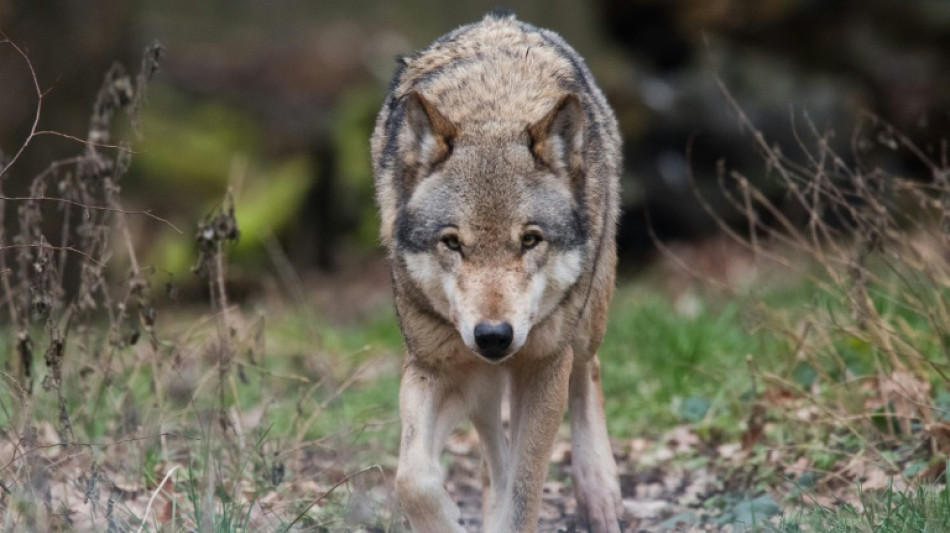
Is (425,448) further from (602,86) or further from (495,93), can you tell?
(602,86)

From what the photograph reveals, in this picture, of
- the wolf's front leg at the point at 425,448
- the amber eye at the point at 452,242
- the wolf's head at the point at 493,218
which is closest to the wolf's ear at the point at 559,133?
the wolf's head at the point at 493,218

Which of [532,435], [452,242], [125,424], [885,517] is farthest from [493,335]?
[125,424]

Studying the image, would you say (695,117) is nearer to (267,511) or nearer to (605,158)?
(605,158)

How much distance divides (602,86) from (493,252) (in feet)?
32.5

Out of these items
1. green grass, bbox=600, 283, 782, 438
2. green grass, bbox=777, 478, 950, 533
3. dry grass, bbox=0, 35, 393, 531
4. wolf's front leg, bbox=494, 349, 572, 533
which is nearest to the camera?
green grass, bbox=777, 478, 950, 533

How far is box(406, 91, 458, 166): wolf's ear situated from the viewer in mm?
4980

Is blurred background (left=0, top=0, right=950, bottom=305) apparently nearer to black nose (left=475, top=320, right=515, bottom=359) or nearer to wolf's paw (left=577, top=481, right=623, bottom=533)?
wolf's paw (left=577, top=481, right=623, bottom=533)

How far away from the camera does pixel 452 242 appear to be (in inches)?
189

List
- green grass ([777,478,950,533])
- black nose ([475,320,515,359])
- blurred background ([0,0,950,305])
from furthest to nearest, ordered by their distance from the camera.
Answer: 1. blurred background ([0,0,950,305])
2. black nose ([475,320,515,359])
3. green grass ([777,478,950,533])

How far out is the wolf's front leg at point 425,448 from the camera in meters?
4.82

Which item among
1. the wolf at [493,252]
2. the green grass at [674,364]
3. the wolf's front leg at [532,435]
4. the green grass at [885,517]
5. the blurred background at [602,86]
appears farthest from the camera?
the blurred background at [602,86]

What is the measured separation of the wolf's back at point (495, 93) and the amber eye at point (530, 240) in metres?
0.51

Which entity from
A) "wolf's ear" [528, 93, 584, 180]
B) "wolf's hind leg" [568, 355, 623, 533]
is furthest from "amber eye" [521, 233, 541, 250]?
"wolf's hind leg" [568, 355, 623, 533]

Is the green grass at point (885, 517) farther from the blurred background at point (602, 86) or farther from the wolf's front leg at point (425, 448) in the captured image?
the blurred background at point (602, 86)
